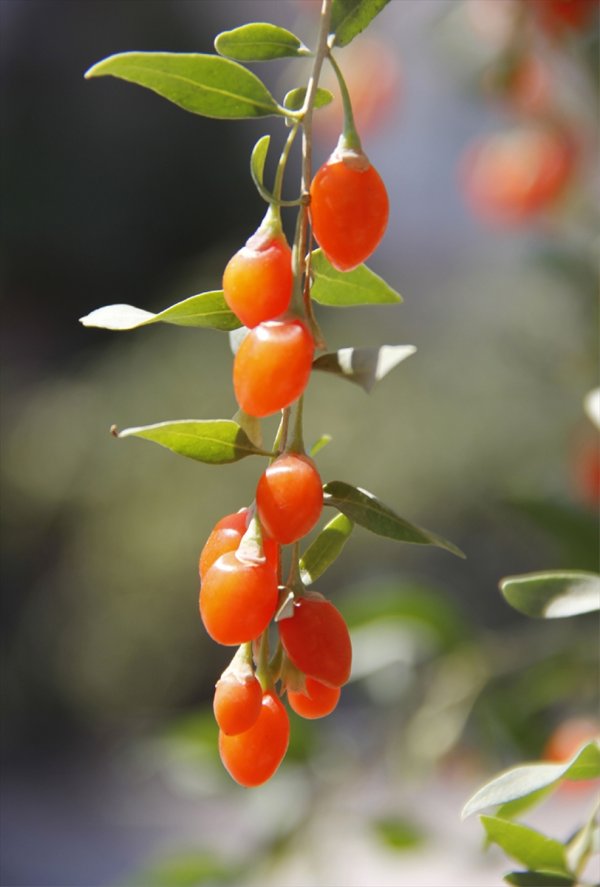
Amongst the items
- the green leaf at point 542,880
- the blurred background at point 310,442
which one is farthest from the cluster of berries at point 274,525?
the blurred background at point 310,442

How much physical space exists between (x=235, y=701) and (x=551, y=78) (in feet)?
2.53

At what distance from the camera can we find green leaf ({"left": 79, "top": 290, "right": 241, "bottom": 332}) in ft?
0.94

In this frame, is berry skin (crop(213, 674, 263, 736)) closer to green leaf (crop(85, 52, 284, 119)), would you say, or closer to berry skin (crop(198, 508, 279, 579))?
berry skin (crop(198, 508, 279, 579))

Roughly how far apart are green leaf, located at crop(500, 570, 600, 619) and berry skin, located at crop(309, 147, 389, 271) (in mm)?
130

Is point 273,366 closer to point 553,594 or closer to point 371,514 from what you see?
point 371,514

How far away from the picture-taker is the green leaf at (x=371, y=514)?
0.28 meters

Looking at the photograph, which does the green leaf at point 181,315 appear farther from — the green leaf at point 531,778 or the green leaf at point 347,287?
the green leaf at point 531,778

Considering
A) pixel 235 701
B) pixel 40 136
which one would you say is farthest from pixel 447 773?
pixel 40 136

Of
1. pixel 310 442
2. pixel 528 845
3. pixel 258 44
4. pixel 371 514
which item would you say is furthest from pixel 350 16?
pixel 310 442

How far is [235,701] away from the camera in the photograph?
277 millimetres

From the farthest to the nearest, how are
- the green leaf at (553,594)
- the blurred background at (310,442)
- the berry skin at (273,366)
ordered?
the blurred background at (310,442), the green leaf at (553,594), the berry skin at (273,366)

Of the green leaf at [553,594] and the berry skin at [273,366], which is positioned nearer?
the berry skin at [273,366]

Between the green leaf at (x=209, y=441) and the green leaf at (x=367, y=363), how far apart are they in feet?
0.10

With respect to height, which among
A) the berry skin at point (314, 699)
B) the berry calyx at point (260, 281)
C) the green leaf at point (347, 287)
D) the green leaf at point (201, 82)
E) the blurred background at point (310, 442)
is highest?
the green leaf at point (201, 82)
